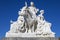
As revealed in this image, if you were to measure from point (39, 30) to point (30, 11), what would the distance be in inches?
70.9

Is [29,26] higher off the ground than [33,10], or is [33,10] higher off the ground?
[33,10]

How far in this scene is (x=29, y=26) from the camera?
56.4ft

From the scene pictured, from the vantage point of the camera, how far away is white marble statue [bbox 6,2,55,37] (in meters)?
16.6

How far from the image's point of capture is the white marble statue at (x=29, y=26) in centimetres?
→ 1658

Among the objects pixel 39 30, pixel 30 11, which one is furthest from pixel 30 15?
pixel 39 30

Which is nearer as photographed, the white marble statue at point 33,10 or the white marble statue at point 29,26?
the white marble statue at point 29,26

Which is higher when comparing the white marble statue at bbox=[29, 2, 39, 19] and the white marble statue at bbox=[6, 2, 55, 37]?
the white marble statue at bbox=[29, 2, 39, 19]

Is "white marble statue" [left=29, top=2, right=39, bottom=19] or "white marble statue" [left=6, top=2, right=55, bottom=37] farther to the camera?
"white marble statue" [left=29, top=2, right=39, bottom=19]

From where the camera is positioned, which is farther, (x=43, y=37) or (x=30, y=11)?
(x=30, y=11)

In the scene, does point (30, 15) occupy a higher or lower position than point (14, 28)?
higher

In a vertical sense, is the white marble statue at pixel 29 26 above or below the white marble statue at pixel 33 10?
below

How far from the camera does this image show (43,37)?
16.3 m

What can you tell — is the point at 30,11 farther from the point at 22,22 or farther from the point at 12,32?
the point at 12,32

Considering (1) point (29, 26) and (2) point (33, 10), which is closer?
(1) point (29, 26)
